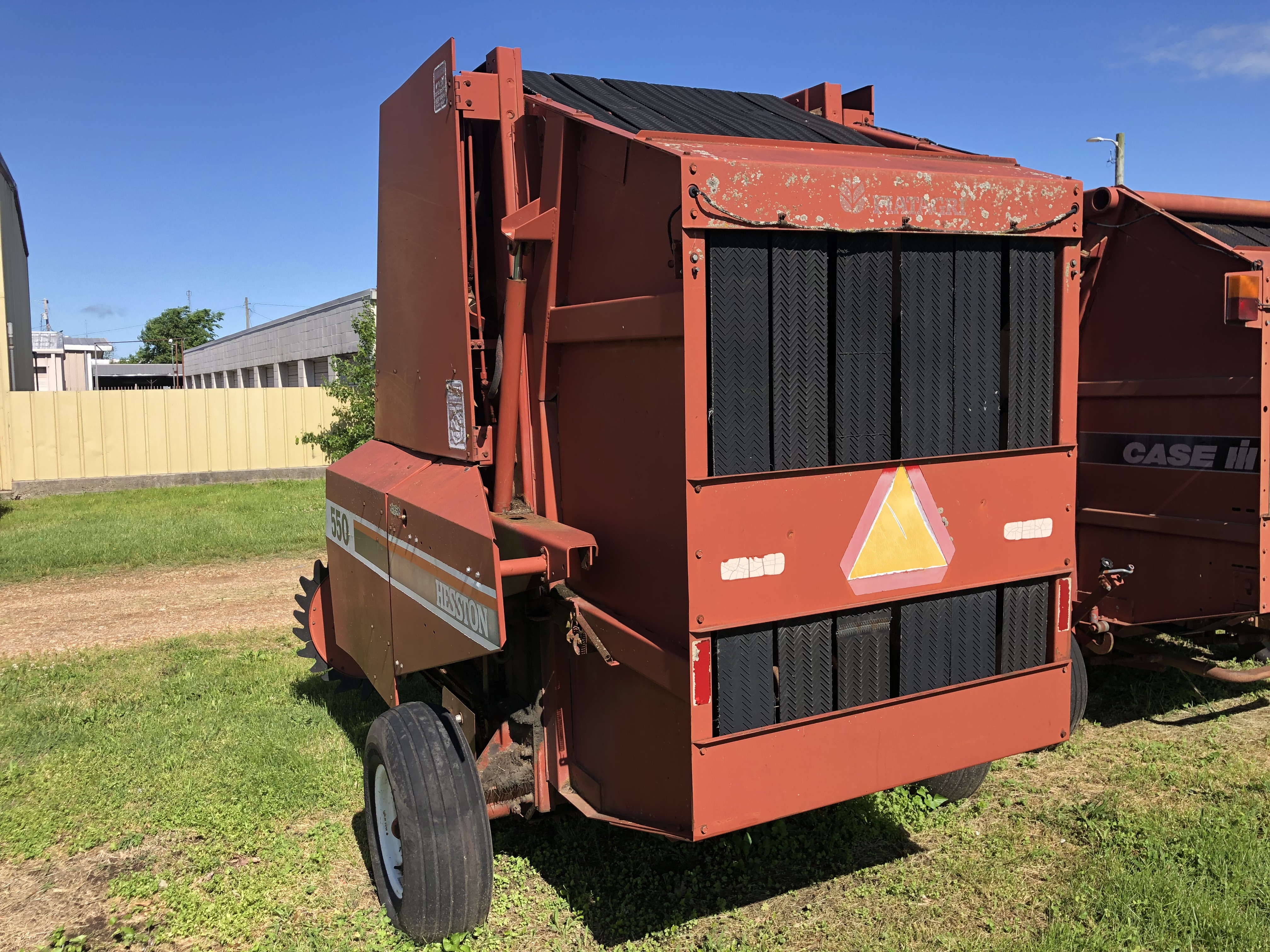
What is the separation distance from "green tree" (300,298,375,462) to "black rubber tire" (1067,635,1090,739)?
14.2 meters

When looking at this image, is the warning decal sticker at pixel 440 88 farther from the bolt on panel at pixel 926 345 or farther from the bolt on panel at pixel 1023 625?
the bolt on panel at pixel 1023 625

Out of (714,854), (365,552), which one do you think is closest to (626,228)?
(365,552)

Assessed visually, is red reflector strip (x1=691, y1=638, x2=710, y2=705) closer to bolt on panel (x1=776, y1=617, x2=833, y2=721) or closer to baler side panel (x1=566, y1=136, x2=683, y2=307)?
bolt on panel (x1=776, y1=617, x2=833, y2=721)

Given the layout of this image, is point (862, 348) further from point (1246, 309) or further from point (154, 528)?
point (154, 528)

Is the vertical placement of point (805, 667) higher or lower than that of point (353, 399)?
lower

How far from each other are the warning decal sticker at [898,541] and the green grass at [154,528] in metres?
9.78

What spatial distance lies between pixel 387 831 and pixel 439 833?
0.51 meters

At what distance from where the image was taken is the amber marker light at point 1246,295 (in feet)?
14.5

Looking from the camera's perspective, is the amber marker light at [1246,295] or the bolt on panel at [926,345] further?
the amber marker light at [1246,295]

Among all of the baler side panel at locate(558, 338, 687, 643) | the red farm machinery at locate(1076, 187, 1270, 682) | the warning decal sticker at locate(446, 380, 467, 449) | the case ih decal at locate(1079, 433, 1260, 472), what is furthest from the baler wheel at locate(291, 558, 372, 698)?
the case ih decal at locate(1079, 433, 1260, 472)

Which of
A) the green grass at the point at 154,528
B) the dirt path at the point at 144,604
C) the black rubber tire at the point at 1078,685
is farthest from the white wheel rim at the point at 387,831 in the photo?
the green grass at the point at 154,528

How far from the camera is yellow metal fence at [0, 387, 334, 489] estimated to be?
17453 millimetres

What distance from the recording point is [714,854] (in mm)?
3881

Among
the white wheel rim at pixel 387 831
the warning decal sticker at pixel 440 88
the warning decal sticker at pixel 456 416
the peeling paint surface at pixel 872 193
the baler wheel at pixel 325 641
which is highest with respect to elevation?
the warning decal sticker at pixel 440 88
